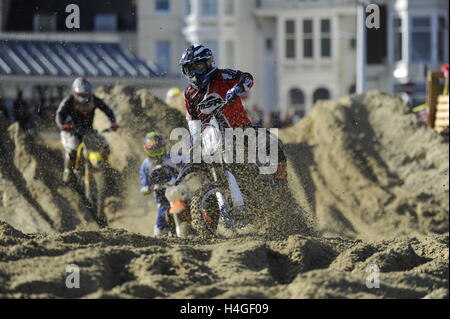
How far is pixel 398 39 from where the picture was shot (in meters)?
47.3

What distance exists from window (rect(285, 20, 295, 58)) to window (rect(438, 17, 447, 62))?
6.94 metres

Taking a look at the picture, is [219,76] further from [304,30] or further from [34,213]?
[304,30]

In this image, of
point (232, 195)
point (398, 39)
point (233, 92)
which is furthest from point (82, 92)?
point (398, 39)

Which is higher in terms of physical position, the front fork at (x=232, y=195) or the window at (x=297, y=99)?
the front fork at (x=232, y=195)

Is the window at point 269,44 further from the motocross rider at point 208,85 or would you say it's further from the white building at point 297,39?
the motocross rider at point 208,85

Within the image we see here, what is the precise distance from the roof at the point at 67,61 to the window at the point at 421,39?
12390 mm

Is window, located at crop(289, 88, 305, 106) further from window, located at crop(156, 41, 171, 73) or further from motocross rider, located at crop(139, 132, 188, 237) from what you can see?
motocross rider, located at crop(139, 132, 188, 237)

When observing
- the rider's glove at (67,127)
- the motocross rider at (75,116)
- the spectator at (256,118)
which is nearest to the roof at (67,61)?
the spectator at (256,118)

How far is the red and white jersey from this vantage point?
35.7 feet

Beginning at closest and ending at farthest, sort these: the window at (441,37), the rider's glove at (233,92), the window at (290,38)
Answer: the rider's glove at (233,92)
the window at (441,37)
the window at (290,38)

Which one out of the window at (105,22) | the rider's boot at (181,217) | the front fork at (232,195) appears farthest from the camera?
the window at (105,22)

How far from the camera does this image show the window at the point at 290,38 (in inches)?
1930

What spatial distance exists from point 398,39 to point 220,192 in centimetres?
3809
